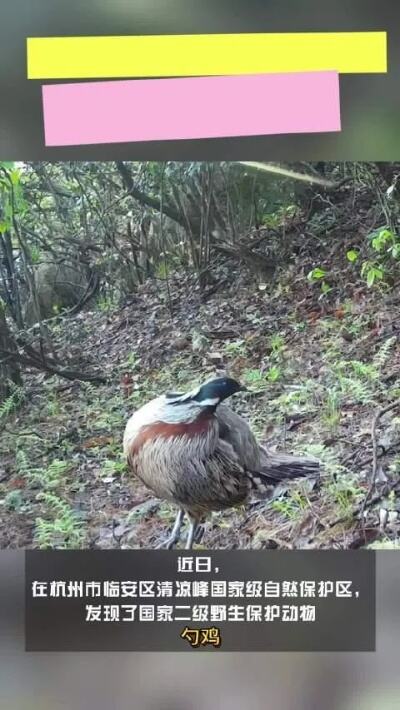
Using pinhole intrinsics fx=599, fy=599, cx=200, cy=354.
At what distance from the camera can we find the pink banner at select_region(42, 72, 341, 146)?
5.68 ft

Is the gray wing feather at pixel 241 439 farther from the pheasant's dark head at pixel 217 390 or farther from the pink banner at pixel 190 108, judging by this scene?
the pink banner at pixel 190 108

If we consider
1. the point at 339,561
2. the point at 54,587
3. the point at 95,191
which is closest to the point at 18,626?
the point at 54,587

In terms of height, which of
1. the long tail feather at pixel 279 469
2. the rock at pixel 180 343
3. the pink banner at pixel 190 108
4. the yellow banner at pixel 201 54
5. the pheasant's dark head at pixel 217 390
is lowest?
the long tail feather at pixel 279 469

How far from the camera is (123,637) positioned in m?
1.73

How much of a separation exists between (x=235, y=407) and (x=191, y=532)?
0.39 m

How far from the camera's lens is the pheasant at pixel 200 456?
1767 mm

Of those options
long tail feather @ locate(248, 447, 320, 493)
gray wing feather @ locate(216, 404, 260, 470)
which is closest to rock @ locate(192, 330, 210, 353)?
gray wing feather @ locate(216, 404, 260, 470)

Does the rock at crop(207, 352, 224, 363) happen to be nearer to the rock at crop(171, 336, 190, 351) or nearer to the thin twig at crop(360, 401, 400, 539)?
the rock at crop(171, 336, 190, 351)

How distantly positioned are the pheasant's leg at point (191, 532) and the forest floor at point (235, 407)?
4cm

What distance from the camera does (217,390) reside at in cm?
179

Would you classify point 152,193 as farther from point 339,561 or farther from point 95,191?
point 339,561

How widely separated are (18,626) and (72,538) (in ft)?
0.96

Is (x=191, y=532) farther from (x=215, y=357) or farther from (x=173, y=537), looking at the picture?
(x=215, y=357)

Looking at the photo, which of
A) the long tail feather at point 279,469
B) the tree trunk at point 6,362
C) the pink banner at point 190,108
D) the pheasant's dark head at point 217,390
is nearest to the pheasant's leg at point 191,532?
the long tail feather at point 279,469
